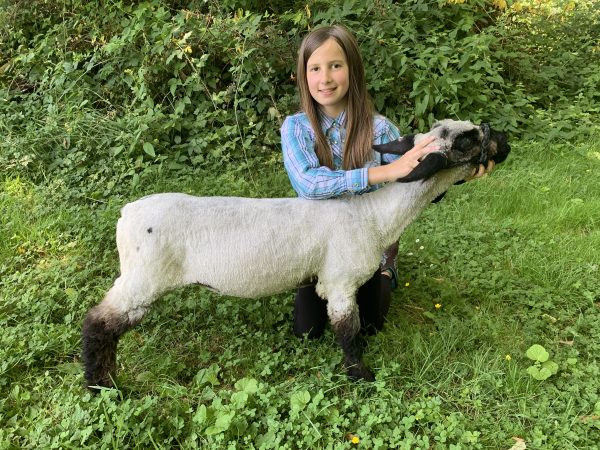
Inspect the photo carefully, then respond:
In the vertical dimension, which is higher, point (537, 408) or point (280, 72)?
point (280, 72)

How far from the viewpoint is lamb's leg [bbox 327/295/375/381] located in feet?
8.38

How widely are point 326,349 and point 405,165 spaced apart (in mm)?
1332

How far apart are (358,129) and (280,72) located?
2.88m

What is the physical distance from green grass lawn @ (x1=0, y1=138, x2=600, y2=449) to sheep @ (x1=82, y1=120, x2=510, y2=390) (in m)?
0.35

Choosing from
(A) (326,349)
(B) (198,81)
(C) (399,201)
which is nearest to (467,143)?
(C) (399,201)

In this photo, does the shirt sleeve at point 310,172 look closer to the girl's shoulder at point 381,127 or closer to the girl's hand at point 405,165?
the girl's hand at point 405,165

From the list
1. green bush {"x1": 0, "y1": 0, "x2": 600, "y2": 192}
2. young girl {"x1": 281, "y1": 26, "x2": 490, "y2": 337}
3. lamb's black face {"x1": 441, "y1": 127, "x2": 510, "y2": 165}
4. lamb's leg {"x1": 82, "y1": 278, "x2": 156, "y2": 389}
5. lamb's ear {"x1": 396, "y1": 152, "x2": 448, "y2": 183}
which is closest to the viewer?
lamb's ear {"x1": 396, "y1": 152, "x2": 448, "y2": 183}

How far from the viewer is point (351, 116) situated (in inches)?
106

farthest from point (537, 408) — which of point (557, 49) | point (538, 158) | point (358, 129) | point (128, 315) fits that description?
point (557, 49)

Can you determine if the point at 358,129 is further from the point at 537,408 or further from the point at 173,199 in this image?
the point at 537,408

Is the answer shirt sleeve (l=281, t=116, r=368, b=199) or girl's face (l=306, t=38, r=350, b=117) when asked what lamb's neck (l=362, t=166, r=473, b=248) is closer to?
shirt sleeve (l=281, t=116, r=368, b=199)

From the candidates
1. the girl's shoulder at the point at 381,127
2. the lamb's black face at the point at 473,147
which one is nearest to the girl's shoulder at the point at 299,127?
the girl's shoulder at the point at 381,127

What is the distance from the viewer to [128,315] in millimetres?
2350

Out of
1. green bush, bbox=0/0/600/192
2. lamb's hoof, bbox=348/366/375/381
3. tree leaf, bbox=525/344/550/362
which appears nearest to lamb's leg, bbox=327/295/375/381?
lamb's hoof, bbox=348/366/375/381
